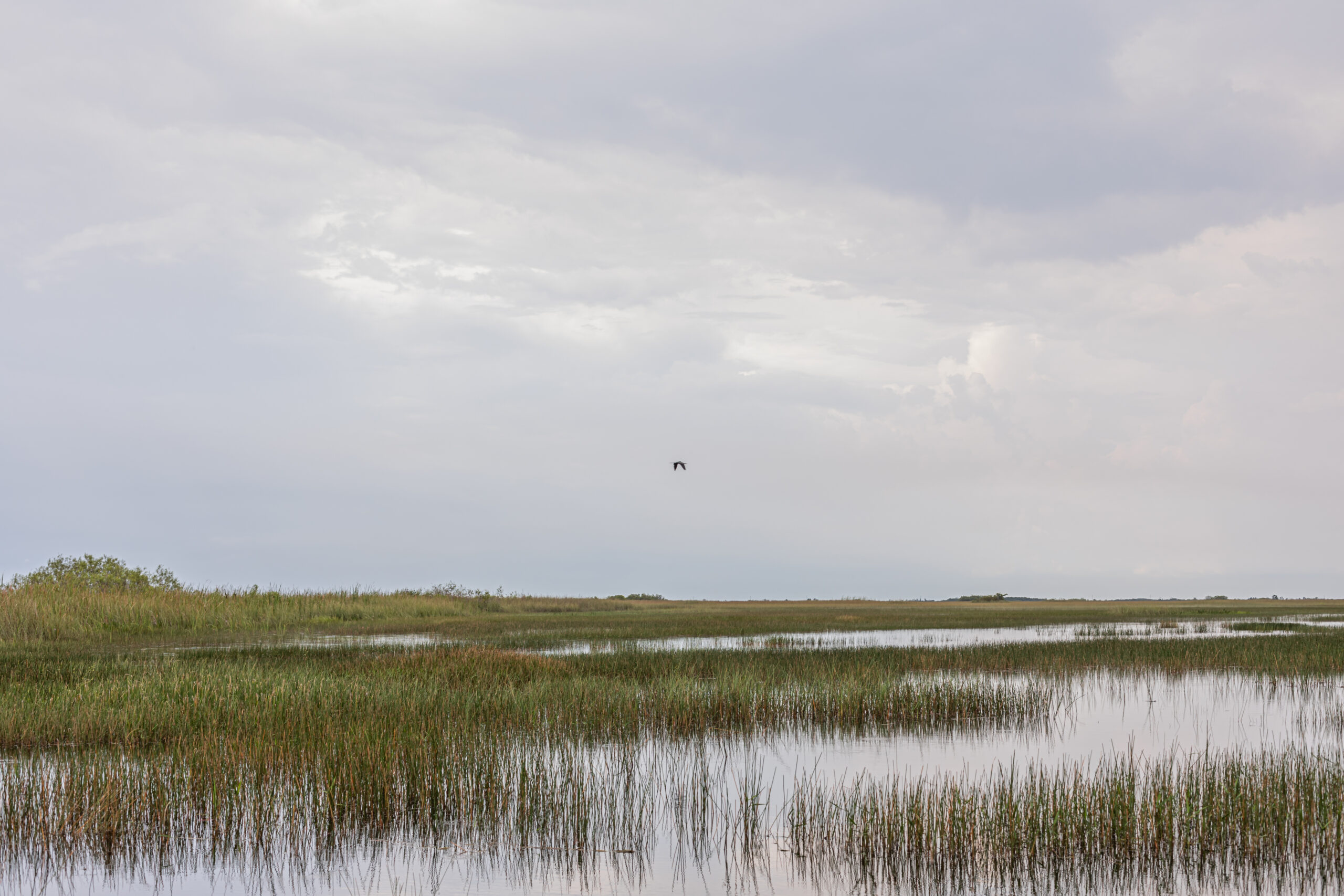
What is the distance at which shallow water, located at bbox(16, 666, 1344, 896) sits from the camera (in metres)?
6.52

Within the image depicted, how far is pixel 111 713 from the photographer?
11.3 meters

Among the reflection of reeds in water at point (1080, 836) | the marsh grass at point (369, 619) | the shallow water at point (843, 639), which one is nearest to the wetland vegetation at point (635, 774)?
the reflection of reeds in water at point (1080, 836)

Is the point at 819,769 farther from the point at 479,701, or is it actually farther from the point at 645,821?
the point at 479,701

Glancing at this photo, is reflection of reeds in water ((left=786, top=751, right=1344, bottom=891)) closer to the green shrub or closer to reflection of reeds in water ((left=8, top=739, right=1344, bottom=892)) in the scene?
reflection of reeds in water ((left=8, top=739, right=1344, bottom=892))

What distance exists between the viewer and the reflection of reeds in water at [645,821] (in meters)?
6.79

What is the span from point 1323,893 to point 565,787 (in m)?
5.84

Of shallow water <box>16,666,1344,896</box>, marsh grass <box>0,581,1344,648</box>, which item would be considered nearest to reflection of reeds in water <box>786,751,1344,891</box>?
shallow water <box>16,666,1344,896</box>

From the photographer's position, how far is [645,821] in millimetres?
7852

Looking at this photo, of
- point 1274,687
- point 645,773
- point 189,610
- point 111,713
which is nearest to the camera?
point 645,773

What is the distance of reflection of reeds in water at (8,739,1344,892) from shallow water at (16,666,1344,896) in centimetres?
9

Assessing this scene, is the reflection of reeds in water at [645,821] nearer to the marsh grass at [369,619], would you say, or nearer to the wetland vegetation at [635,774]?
the wetland vegetation at [635,774]

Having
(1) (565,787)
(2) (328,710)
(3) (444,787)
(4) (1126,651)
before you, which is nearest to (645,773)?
(1) (565,787)

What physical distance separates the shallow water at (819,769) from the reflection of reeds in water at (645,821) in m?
0.09

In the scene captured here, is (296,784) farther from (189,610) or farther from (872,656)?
(189,610)
